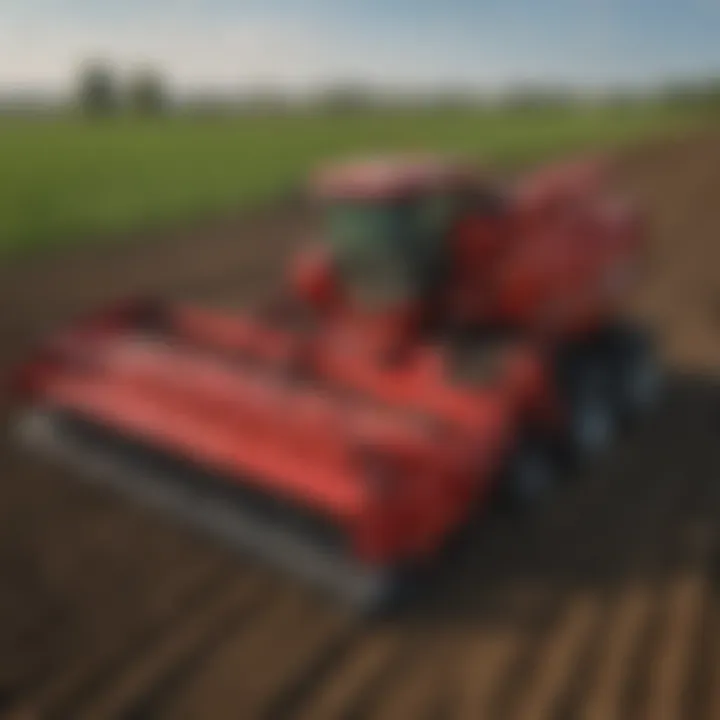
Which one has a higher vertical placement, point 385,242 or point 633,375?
point 385,242

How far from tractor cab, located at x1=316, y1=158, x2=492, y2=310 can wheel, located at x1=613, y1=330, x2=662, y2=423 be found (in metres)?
1.36

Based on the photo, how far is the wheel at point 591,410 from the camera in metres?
4.97

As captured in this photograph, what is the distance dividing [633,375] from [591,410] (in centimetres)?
65

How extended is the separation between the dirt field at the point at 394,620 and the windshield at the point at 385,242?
1264 mm

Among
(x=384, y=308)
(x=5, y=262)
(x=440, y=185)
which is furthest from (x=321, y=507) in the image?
(x=5, y=262)

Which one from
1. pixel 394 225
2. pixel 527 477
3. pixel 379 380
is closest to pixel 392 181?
pixel 394 225

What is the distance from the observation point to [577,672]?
3.27m

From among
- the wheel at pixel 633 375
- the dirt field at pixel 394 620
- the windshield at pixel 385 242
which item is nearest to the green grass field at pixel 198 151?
the windshield at pixel 385 242

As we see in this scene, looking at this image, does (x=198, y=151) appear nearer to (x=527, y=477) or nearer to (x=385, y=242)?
(x=385, y=242)

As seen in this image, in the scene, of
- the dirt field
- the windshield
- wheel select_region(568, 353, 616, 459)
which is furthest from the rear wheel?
the windshield

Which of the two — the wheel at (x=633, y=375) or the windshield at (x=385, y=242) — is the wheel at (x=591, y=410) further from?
the windshield at (x=385, y=242)

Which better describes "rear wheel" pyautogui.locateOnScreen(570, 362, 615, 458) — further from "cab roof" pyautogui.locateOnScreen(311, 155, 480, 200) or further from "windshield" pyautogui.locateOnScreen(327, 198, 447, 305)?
"cab roof" pyautogui.locateOnScreen(311, 155, 480, 200)

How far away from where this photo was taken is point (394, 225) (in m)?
4.66

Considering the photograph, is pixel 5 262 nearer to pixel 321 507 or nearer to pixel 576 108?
pixel 321 507
